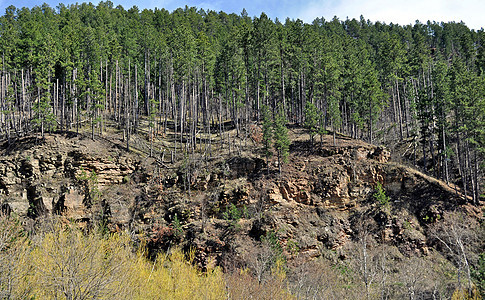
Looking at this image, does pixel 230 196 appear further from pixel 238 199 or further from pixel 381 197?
pixel 381 197

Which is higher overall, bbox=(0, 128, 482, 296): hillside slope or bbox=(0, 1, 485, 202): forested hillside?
bbox=(0, 1, 485, 202): forested hillside

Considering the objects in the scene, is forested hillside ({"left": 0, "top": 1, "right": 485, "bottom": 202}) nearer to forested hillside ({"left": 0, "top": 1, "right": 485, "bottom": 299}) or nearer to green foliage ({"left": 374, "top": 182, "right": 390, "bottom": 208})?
forested hillside ({"left": 0, "top": 1, "right": 485, "bottom": 299})

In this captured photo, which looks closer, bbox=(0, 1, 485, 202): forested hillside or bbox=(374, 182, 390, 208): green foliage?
bbox=(374, 182, 390, 208): green foliage

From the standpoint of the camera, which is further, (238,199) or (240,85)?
(240,85)

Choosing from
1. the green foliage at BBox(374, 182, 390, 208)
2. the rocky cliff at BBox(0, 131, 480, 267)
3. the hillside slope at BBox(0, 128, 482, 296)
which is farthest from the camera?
the green foliage at BBox(374, 182, 390, 208)

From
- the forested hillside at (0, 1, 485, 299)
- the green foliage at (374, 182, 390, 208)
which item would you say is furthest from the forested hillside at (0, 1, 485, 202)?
the green foliage at (374, 182, 390, 208)

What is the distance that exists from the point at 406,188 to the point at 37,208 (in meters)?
38.9

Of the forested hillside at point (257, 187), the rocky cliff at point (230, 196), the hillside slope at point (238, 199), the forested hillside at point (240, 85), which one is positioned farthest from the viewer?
the forested hillside at point (240, 85)

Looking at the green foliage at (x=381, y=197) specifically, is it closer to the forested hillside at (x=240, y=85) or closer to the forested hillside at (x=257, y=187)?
the forested hillside at (x=257, y=187)

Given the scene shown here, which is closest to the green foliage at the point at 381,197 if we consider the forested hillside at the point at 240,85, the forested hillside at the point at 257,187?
the forested hillside at the point at 257,187

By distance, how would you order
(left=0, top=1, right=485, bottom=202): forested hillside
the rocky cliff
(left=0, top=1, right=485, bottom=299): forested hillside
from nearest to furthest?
(left=0, top=1, right=485, bottom=299): forested hillside
the rocky cliff
(left=0, top=1, right=485, bottom=202): forested hillside

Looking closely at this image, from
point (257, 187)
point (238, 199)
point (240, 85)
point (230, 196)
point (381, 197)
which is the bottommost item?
point (381, 197)

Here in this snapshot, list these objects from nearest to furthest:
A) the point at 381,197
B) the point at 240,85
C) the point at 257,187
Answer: the point at 381,197 < the point at 257,187 < the point at 240,85

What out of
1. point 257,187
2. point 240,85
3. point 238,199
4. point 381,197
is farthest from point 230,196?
point 240,85
